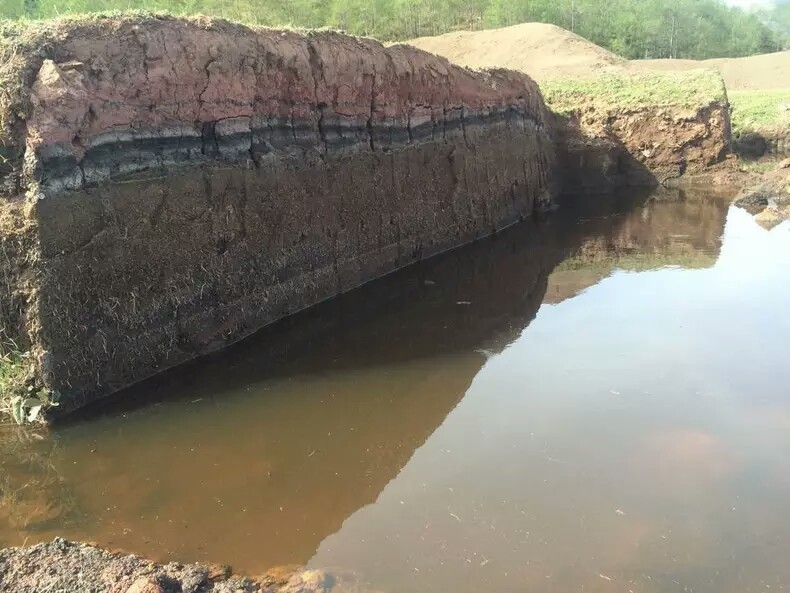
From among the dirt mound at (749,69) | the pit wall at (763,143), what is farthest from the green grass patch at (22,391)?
the dirt mound at (749,69)

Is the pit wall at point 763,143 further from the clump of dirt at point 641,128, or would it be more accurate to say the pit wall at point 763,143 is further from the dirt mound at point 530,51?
the dirt mound at point 530,51

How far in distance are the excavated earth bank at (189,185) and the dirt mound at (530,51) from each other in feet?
52.9

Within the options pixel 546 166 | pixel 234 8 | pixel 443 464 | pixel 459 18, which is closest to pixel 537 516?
pixel 443 464

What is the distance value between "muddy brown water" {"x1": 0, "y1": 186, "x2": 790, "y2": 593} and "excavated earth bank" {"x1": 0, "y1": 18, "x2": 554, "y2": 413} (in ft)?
1.51

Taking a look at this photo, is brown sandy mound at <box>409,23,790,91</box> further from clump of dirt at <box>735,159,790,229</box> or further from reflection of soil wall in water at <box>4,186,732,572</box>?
reflection of soil wall in water at <box>4,186,732,572</box>

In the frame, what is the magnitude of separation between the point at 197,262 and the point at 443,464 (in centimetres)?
276

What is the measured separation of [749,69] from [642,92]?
22665 mm

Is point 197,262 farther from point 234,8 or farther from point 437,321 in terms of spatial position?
point 234,8

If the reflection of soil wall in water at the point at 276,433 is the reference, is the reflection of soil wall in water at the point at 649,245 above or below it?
below

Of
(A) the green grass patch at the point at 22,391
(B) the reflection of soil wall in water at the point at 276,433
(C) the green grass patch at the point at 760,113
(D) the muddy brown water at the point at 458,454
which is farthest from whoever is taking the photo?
(C) the green grass patch at the point at 760,113

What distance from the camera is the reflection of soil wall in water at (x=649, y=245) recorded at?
8711 millimetres

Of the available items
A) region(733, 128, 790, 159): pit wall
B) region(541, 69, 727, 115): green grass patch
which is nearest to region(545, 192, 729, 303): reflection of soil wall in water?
region(541, 69, 727, 115): green grass patch

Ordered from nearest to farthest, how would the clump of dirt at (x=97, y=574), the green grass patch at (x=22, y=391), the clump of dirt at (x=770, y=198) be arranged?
the clump of dirt at (x=97, y=574), the green grass patch at (x=22, y=391), the clump of dirt at (x=770, y=198)

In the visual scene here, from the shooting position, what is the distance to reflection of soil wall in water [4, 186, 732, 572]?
3.57 meters
